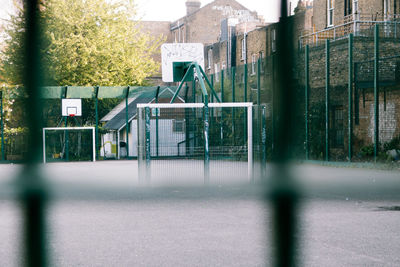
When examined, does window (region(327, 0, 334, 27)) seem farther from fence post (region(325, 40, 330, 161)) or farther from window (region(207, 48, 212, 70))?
window (region(207, 48, 212, 70))

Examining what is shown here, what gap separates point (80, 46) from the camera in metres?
29.2

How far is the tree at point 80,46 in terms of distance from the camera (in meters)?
28.4

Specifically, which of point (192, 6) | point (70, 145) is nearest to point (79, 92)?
point (70, 145)

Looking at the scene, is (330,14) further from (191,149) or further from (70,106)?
(191,149)

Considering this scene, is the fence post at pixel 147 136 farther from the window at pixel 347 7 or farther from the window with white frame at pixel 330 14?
the window with white frame at pixel 330 14

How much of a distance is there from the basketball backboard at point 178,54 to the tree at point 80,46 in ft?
33.5

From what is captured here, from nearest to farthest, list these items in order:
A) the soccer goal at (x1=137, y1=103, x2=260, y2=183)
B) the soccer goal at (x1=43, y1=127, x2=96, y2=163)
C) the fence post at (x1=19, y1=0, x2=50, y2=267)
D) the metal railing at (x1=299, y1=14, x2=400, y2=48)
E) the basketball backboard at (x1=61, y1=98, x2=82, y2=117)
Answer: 1. the fence post at (x1=19, y1=0, x2=50, y2=267)
2. the soccer goal at (x1=137, y1=103, x2=260, y2=183)
3. the metal railing at (x1=299, y1=14, x2=400, y2=48)
4. the basketball backboard at (x1=61, y1=98, x2=82, y2=117)
5. the soccer goal at (x1=43, y1=127, x2=96, y2=163)

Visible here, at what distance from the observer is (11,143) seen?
2180cm

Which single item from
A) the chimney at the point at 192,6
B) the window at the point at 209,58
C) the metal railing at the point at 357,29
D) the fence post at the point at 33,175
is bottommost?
the fence post at the point at 33,175

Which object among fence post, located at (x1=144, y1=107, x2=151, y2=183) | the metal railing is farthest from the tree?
fence post, located at (x1=144, y1=107, x2=151, y2=183)

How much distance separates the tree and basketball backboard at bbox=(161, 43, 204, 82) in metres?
10.2

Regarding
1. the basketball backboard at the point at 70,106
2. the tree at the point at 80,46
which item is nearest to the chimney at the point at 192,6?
the tree at the point at 80,46

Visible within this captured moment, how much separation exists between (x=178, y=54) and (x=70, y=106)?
5324 mm

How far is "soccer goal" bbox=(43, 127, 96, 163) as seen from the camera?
22.4 metres
